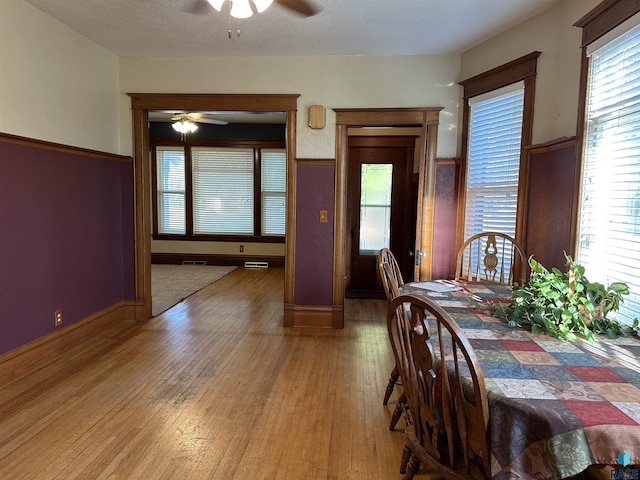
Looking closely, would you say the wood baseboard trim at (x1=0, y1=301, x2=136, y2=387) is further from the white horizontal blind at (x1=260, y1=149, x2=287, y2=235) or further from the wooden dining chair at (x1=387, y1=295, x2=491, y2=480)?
the white horizontal blind at (x1=260, y1=149, x2=287, y2=235)

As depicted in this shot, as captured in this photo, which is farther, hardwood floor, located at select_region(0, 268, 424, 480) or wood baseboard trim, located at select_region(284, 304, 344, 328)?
wood baseboard trim, located at select_region(284, 304, 344, 328)

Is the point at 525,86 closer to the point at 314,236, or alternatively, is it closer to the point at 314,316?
the point at 314,236

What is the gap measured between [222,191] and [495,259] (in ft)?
19.5

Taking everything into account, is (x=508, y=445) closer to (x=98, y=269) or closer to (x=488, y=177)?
(x=488, y=177)

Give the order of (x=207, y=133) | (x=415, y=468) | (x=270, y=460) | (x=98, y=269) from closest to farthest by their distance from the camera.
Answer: (x=415, y=468) < (x=270, y=460) < (x=98, y=269) < (x=207, y=133)

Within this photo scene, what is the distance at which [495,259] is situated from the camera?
3082mm

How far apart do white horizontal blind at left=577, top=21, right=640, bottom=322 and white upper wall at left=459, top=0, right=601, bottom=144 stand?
0.23 meters

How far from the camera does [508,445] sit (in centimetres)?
115

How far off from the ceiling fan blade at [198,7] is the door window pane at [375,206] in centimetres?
280

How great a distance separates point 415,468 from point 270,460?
0.81 metres

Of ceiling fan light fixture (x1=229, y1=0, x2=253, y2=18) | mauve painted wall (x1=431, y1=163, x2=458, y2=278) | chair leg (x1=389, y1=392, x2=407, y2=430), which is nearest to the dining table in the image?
chair leg (x1=389, y1=392, x2=407, y2=430)

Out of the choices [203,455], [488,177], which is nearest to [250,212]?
[488,177]

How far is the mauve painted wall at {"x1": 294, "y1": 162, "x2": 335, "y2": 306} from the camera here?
13.5 ft

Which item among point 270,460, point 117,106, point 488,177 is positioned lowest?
point 270,460
